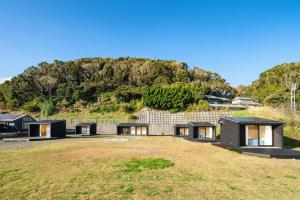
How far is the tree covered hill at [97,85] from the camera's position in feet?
169

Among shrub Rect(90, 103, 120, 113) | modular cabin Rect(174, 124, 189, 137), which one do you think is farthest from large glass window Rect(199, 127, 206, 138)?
shrub Rect(90, 103, 120, 113)

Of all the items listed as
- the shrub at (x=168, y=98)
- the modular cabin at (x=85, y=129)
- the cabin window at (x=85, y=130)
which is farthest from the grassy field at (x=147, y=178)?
the shrub at (x=168, y=98)

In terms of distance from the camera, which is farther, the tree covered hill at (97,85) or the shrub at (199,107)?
the tree covered hill at (97,85)

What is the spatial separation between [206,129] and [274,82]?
41.7 m

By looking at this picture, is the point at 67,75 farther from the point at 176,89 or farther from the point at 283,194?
the point at 283,194

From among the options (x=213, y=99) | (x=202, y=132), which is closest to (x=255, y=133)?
(x=202, y=132)

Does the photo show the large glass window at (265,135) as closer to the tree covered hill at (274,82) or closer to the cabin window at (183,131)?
the cabin window at (183,131)

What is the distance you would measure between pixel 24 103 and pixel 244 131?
52.1 m

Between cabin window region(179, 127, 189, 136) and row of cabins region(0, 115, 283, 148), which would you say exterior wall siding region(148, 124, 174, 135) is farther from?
cabin window region(179, 127, 189, 136)

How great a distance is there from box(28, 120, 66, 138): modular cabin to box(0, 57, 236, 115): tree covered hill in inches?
683

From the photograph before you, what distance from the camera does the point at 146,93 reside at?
44.9m

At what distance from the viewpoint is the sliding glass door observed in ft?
61.7

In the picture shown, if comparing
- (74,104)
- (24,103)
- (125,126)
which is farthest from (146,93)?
(24,103)

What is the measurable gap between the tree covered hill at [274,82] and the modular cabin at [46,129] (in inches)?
1601
